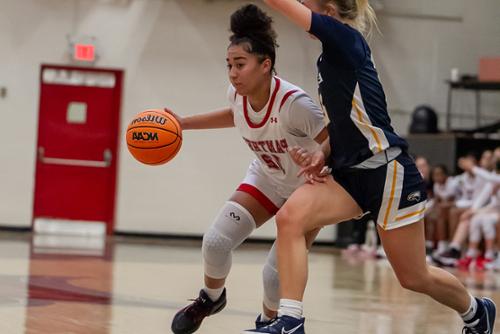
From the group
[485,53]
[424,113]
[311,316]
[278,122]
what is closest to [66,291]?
[311,316]

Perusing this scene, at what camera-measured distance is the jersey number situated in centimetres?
518

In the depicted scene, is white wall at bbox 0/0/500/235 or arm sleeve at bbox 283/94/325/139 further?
white wall at bbox 0/0/500/235

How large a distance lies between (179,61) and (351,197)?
11.9 m

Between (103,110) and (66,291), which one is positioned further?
(103,110)

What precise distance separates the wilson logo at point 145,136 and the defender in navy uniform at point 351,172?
2.78ft

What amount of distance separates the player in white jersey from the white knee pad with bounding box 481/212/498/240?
28.4 feet

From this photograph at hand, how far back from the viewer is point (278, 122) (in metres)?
5.01

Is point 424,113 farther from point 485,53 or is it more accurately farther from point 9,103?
point 9,103

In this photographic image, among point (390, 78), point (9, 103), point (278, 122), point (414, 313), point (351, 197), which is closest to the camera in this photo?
point (351, 197)

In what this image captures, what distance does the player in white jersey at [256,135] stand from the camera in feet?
16.3

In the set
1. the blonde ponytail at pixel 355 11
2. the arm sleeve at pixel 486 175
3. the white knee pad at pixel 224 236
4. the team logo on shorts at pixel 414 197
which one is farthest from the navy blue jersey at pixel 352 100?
the arm sleeve at pixel 486 175

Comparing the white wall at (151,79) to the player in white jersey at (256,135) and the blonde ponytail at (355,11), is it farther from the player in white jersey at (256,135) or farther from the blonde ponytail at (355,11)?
the blonde ponytail at (355,11)

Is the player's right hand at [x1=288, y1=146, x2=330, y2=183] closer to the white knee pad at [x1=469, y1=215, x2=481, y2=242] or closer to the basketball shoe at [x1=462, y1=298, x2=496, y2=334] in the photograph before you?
the basketball shoe at [x1=462, y1=298, x2=496, y2=334]

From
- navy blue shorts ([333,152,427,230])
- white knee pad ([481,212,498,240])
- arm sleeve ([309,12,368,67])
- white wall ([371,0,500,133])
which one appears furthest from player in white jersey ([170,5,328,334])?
white wall ([371,0,500,133])
